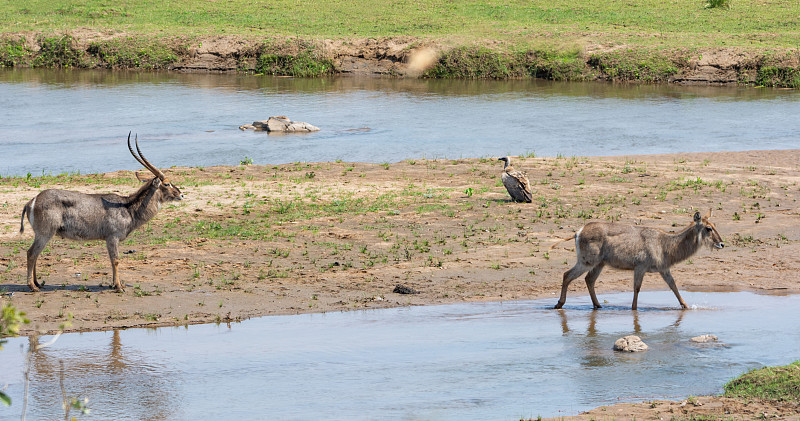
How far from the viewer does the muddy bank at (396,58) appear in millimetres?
35188

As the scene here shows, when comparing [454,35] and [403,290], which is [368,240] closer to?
[403,290]

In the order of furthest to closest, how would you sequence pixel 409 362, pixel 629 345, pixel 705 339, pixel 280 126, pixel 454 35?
pixel 454 35
pixel 280 126
pixel 705 339
pixel 629 345
pixel 409 362

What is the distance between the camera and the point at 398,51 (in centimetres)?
3781

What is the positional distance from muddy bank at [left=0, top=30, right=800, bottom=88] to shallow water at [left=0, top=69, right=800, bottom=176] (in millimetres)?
1074

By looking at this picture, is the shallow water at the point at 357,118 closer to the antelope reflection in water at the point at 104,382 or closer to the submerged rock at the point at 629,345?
the antelope reflection in water at the point at 104,382

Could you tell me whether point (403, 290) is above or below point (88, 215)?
below

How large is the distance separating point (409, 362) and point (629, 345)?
7.60 feet

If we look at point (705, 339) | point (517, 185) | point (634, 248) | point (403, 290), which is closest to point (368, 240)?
point (403, 290)

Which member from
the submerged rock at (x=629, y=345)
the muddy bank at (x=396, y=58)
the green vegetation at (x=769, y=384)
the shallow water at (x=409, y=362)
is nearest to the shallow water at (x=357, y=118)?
the muddy bank at (x=396, y=58)

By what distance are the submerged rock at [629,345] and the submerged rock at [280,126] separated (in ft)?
54.7

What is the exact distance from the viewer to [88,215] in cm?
1087

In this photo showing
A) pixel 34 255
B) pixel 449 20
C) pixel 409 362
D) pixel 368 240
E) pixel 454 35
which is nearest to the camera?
pixel 409 362

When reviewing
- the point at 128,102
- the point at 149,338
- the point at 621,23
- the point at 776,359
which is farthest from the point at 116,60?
the point at 776,359

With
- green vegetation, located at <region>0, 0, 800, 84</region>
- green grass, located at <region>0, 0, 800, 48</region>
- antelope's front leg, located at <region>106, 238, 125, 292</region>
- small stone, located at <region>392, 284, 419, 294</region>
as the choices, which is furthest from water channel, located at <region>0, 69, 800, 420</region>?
green grass, located at <region>0, 0, 800, 48</region>
